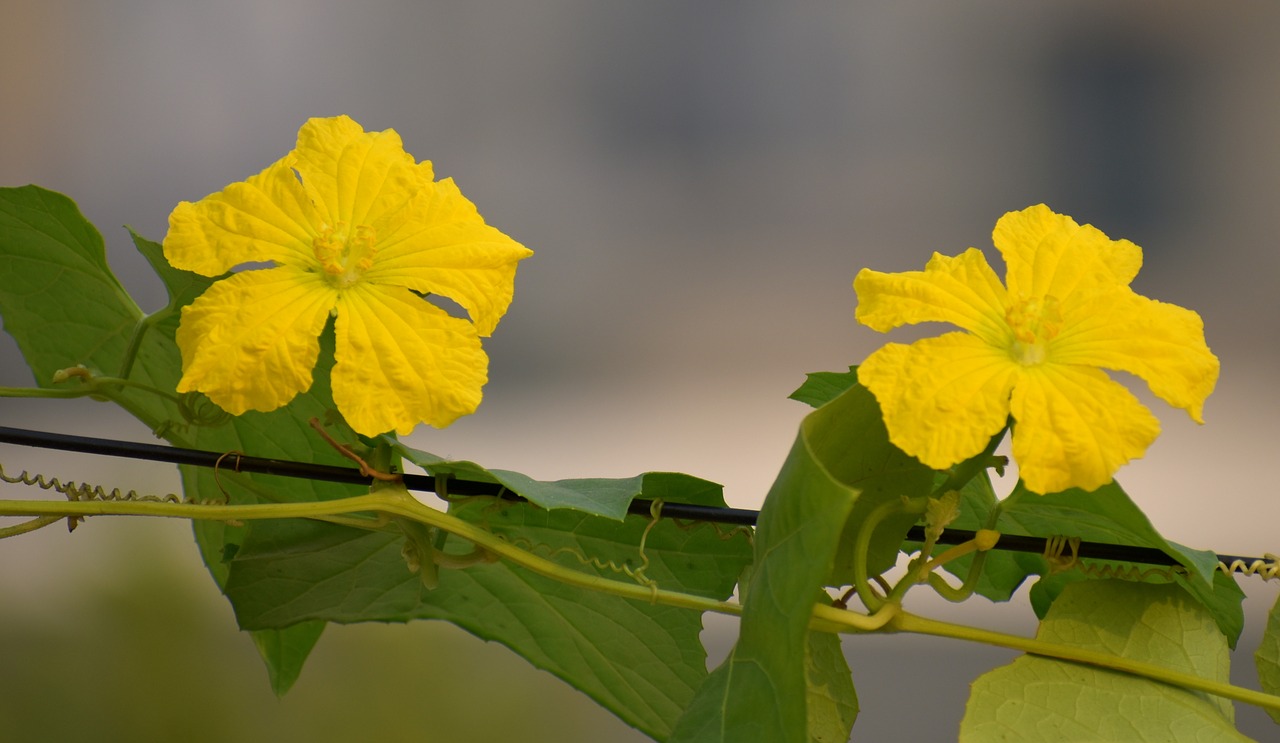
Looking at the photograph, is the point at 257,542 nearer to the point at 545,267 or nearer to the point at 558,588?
the point at 558,588

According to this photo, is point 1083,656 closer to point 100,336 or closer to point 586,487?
point 586,487

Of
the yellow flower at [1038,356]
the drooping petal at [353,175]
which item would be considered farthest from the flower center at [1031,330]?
the drooping petal at [353,175]

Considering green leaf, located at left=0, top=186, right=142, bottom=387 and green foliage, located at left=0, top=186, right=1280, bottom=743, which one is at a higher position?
green leaf, located at left=0, top=186, right=142, bottom=387

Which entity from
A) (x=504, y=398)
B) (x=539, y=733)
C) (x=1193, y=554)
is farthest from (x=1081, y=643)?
(x=504, y=398)

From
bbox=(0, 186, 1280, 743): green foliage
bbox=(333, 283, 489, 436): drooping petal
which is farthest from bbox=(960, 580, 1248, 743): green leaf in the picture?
bbox=(333, 283, 489, 436): drooping petal

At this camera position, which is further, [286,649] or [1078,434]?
[286,649]

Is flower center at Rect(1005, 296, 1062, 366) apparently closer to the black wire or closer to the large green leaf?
the black wire

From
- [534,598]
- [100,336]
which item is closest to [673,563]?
[534,598]
